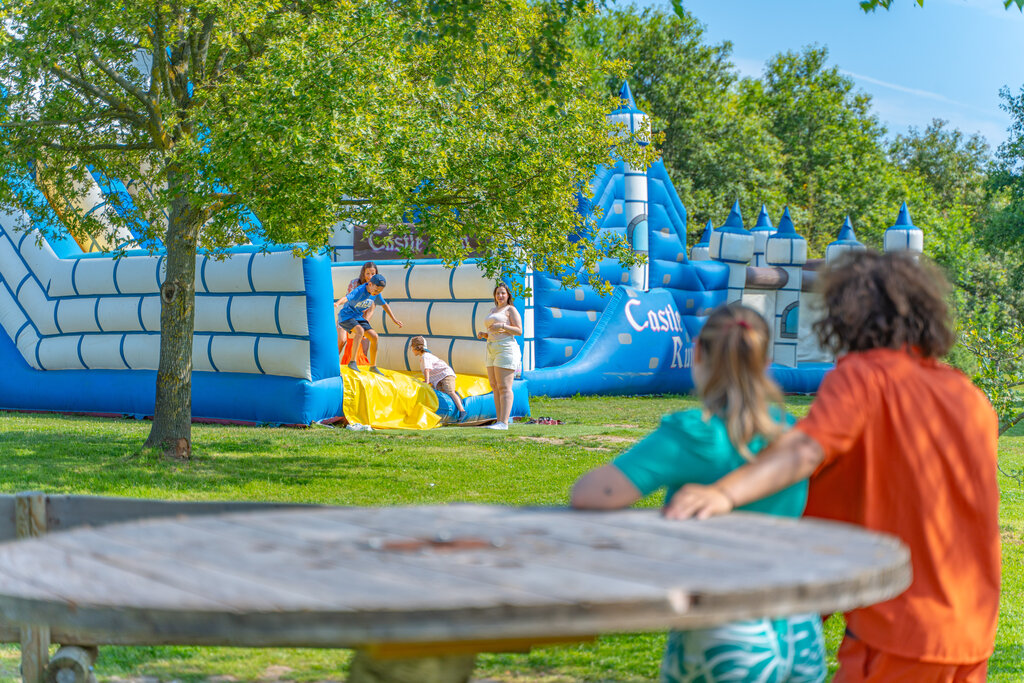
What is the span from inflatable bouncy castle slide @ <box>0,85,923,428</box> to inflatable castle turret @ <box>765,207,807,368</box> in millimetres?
3737

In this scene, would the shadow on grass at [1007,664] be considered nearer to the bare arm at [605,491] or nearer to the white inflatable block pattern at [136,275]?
the bare arm at [605,491]

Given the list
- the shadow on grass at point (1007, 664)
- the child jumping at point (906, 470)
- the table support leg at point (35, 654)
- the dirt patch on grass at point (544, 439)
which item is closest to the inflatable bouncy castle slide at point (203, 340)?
the dirt patch on grass at point (544, 439)

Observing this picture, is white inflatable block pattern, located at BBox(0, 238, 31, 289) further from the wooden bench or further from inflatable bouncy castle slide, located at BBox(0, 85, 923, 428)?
the wooden bench

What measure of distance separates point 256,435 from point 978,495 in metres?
8.89

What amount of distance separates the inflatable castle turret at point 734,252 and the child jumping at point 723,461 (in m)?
18.0

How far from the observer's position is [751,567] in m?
1.79

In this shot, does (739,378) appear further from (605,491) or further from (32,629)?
(32,629)

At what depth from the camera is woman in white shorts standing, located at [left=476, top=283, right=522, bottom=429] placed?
11.4 metres

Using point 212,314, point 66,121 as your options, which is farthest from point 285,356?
point 66,121

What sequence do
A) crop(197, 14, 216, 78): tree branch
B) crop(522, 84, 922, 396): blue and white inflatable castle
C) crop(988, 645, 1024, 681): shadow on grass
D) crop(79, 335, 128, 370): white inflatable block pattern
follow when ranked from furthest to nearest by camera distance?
1. crop(522, 84, 922, 396): blue and white inflatable castle
2. crop(79, 335, 128, 370): white inflatable block pattern
3. crop(197, 14, 216, 78): tree branch
4. crop(988, 645, 1024, 681): shadow on grass

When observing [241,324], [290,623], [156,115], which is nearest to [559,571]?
[290,623]

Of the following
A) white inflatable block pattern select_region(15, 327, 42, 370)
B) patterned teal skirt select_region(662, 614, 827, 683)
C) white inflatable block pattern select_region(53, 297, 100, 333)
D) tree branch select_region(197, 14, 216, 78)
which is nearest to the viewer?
patterned teal skirt select_region(662, 614, 827, 683)

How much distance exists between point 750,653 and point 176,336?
750cm

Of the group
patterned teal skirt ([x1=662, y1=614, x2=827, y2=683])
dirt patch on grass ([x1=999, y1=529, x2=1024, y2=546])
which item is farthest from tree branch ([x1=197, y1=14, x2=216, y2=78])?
patterned teal skirt ([x1=662, y1=614, x2=827, y2=683])
